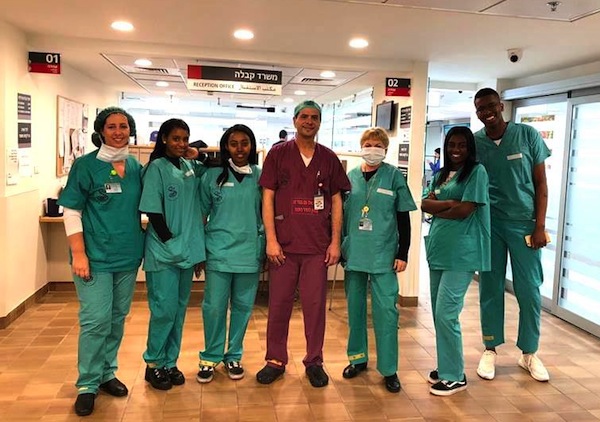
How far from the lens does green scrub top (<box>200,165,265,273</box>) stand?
9.20ft

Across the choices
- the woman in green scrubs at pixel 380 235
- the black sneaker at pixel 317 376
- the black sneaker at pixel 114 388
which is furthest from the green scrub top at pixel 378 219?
the black sneaker at pixel 114 388

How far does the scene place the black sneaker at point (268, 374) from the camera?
295cm

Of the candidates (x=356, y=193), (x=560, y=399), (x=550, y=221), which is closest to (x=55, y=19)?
(x=356, y=193)

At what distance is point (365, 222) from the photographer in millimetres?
2852

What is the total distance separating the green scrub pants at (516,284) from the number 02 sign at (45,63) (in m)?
3.43

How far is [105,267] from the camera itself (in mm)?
2512

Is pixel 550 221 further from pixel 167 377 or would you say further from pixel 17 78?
pixel 17 78

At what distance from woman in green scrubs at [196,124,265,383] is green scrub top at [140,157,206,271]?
0.11m

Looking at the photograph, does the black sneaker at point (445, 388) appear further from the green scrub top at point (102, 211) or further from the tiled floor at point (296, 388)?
the green scrub top at point (102, 211)

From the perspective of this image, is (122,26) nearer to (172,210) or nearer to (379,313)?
(172,210)

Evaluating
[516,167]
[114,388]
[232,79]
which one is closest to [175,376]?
[114,388]

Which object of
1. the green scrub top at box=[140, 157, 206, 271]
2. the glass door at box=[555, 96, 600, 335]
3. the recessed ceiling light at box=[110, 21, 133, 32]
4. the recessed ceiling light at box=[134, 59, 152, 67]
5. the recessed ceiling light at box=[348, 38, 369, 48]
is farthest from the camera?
the recessed ceiling light at box=[134, 59, 152, 67]

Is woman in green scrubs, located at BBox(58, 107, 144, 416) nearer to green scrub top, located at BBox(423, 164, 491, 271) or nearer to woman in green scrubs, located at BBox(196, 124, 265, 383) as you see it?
woman in green scrubs, located at BBox(196, 124, 265, 383)

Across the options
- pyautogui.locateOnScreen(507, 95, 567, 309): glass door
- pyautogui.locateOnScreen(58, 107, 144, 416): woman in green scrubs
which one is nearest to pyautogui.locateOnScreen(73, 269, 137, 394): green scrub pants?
pyautogui.locateOnScreen(58, 107, 144, 416): woman in green scrubs
